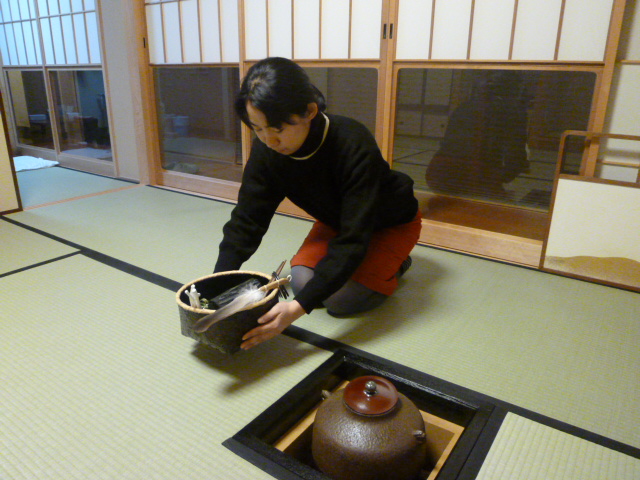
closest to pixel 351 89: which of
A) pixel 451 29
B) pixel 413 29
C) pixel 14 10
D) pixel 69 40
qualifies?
pixel 413 29

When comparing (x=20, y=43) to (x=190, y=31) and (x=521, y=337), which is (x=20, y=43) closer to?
(x=190, y=31)

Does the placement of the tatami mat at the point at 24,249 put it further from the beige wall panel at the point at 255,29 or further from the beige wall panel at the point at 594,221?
the beige wall panel at the point at 594,221

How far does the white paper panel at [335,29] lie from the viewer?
2551 millimetres

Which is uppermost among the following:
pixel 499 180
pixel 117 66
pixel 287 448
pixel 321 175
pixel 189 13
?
pixel 189 13

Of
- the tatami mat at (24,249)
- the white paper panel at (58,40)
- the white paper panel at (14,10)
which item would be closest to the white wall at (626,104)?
the tatami mat at (24,249)

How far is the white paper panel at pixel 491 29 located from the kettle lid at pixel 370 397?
A: 1694 millimetres

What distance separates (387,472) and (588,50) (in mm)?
1837

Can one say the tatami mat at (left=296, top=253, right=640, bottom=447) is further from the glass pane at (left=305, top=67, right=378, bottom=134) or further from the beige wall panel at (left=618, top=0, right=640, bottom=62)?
the glass pane at (left=305, top=67, right=378, bottom=134)

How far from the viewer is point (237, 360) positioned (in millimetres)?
1460

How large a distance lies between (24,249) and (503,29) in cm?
249

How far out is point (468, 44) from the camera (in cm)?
222

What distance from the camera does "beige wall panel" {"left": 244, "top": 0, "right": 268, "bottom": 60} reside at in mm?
2875

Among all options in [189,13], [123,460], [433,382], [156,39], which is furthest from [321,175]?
[156,39]

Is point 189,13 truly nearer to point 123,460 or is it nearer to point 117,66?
point 117,66
